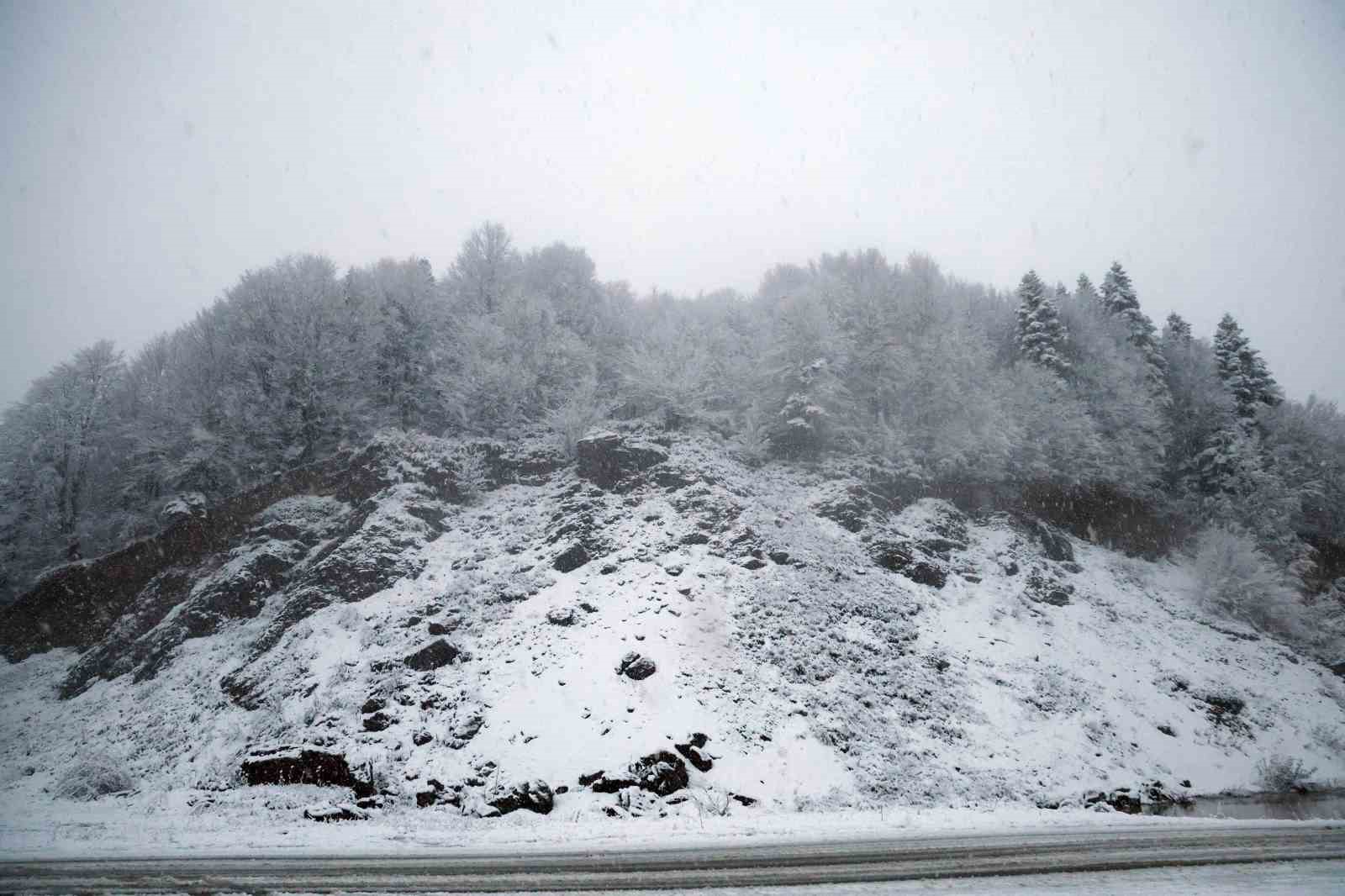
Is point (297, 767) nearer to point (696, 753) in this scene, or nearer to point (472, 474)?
point (696, 753)

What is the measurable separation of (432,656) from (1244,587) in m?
34.0

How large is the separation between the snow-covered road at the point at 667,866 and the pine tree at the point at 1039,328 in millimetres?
28751

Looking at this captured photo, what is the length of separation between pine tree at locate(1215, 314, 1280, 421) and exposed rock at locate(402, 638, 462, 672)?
45.9 m

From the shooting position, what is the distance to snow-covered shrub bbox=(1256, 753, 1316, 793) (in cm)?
1639

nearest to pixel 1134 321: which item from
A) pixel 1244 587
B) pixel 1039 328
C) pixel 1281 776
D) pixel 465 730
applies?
pixel 1039 328

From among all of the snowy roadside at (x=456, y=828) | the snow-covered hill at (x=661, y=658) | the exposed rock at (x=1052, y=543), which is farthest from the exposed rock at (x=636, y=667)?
the exposed rock at (x=1052, y=543)

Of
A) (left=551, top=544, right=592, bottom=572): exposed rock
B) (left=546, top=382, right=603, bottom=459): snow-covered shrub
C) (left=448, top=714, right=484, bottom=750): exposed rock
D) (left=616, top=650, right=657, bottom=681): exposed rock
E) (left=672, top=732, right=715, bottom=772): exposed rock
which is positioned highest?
(left=546, top=382, right=603, bottom=459): snow-covered shrub

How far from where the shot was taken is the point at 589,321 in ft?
129

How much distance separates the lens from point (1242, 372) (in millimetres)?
36406

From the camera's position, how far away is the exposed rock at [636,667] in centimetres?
1652

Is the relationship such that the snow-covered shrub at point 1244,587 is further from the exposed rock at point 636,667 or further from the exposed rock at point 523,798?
the exposed rock at point 523,798

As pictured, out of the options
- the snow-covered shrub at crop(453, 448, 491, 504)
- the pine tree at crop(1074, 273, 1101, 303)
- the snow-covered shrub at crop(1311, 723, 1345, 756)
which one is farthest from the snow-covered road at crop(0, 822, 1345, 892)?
the pine tree at crop(1074, 273, 1101, 303)

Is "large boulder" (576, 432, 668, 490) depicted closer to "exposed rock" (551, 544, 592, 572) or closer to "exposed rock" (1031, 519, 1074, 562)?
"exposed rock" (551, 544, 592, 572)

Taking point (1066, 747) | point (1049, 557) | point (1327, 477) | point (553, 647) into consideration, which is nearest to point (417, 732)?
point (553, 647)
